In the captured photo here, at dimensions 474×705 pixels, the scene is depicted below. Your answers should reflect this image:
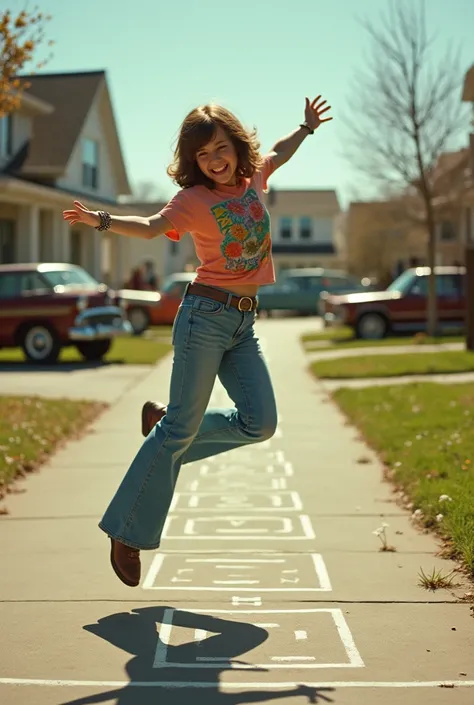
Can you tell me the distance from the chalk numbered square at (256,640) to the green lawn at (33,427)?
312cm

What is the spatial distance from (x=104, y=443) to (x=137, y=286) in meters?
23.8

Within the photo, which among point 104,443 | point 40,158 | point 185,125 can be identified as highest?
point 40,158

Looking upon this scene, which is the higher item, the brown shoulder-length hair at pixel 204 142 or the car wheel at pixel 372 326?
the brown shoulder-length hair at pixel 204 142

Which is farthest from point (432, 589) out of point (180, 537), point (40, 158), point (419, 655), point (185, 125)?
point (40, 158)

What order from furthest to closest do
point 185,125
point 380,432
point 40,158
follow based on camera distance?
point 40,158 < point 380,432 < point 185,125

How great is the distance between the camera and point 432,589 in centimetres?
527

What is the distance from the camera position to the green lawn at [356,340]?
22891mm

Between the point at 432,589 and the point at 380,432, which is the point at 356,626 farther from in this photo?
the point at 380,432

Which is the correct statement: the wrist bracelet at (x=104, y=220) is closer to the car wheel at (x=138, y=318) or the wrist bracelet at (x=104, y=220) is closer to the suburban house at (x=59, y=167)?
the suburban house at (x=59, y=167)

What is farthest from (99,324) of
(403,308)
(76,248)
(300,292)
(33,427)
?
(300,292)

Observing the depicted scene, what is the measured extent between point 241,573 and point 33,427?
196 inches

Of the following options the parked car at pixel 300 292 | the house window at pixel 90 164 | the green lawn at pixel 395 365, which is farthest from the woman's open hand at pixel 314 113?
the parked car at pixel 300 292

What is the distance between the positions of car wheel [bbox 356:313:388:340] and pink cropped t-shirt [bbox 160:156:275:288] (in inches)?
807

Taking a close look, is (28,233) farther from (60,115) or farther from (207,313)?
(207,313)
